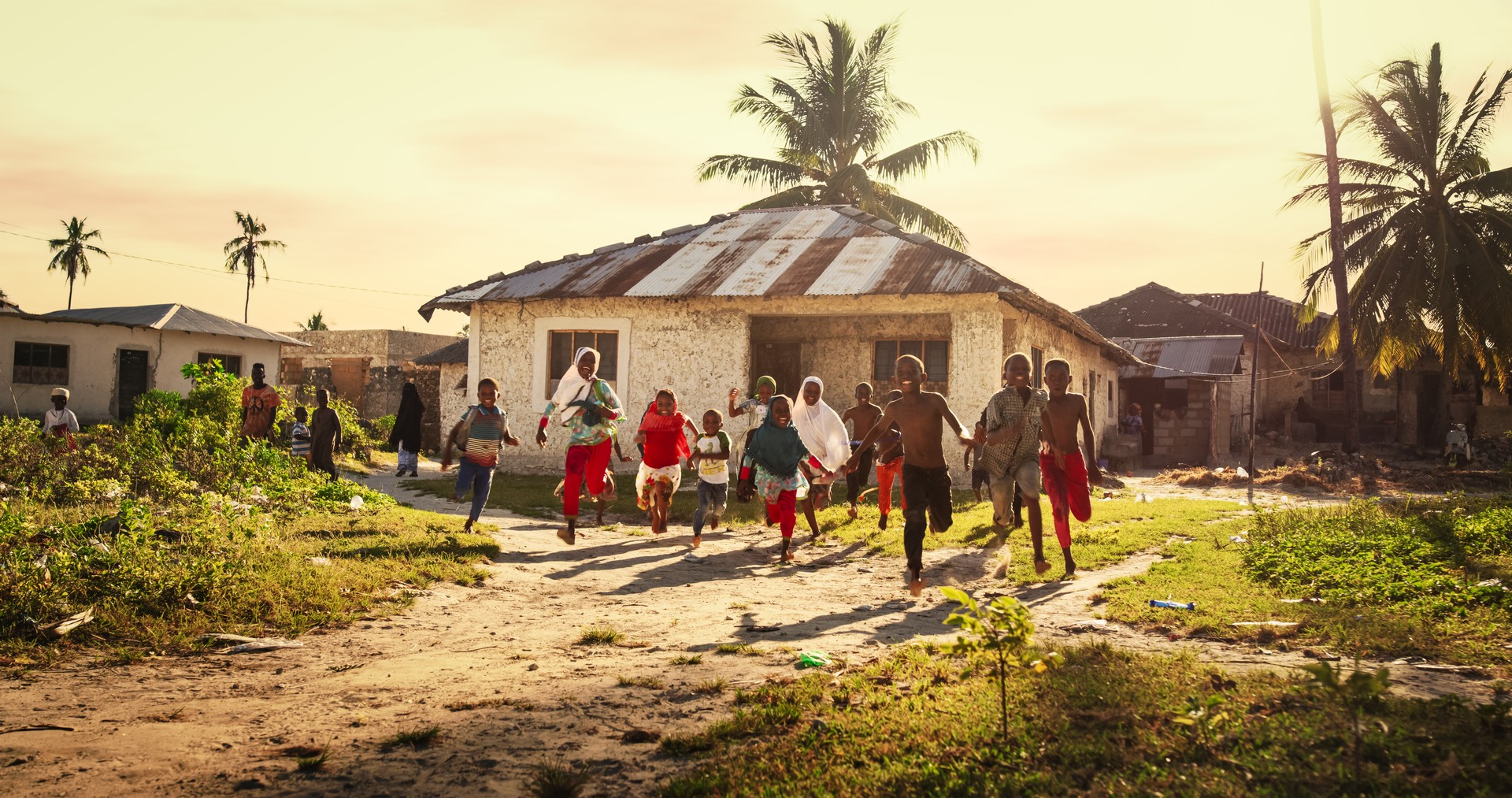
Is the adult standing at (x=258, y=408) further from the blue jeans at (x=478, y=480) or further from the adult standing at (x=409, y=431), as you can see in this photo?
the adult standing at (x=409, y=431)

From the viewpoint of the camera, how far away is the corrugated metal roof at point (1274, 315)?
34312 mm

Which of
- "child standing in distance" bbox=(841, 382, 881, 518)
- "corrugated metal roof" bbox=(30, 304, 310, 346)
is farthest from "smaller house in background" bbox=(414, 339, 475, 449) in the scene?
"child standing in distance" bbox=(841, 382, 881, 518)

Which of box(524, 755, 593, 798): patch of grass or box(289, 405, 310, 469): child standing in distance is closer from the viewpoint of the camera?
box(524, 755, 593, 798): patch of grass

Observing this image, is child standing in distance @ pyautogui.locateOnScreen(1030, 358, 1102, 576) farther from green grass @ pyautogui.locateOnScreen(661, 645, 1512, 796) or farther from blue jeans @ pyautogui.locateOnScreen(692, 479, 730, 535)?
green grass @ pyautogui.locateOnScreen(661, 645, 1512, 796)

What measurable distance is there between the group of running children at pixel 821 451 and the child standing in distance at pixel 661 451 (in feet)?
0.04

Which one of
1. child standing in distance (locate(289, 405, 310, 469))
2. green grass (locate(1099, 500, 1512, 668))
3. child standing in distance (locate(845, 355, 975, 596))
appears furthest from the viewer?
child standing in distance (locate(289, 405, 310, 469))

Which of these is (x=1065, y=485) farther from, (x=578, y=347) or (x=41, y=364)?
(x=41, y=364)

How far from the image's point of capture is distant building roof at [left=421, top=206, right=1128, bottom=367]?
16375mm

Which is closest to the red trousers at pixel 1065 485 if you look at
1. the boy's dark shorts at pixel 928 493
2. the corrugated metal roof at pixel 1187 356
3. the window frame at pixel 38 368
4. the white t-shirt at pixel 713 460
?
the boy's dark shorts at pixel 928 493

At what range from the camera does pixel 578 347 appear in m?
18.6

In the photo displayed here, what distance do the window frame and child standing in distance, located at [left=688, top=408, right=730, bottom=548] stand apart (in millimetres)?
23088

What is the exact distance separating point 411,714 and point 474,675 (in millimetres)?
722

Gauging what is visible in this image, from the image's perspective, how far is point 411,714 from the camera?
4301mm

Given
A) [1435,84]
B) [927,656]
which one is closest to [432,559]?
[927,656]
